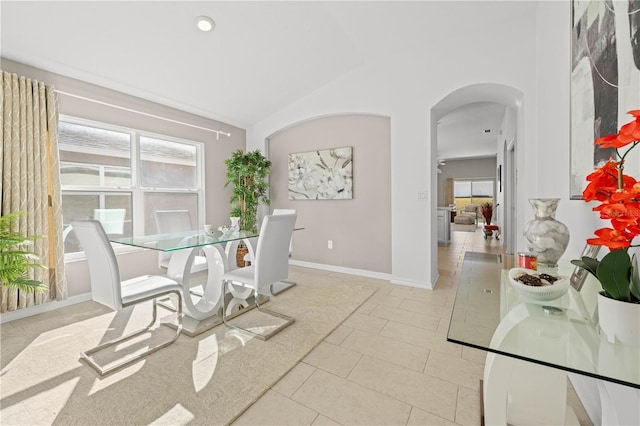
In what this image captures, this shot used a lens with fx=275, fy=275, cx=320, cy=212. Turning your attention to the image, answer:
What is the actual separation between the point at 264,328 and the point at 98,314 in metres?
1.74

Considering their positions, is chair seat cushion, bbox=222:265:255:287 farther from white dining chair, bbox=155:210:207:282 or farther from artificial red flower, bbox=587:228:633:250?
artificial red flower, bbox=587:228:633:250

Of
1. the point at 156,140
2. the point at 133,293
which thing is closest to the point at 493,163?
the point at 156,140

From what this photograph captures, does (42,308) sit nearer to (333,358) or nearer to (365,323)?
(333,358)

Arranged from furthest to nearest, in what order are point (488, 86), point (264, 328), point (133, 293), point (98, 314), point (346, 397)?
1. point (488, 86)
2. point (98, 314)
3. point (264, 328)
4. point (133, 293)
5. point (346, 397)

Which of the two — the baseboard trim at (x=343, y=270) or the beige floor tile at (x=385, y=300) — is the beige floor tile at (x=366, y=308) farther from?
the baseboard trim at (x=343, y=270)

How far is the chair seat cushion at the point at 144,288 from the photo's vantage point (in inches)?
75.6

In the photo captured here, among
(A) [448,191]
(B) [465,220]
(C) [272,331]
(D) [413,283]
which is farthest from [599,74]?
(A) [448,191]

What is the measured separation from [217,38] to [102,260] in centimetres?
244

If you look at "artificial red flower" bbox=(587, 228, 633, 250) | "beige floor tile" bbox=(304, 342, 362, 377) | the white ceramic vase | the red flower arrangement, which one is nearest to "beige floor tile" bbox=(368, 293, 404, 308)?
"beige floor tile" bbox=(304, 342, 362, 377)

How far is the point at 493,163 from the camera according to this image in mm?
10898

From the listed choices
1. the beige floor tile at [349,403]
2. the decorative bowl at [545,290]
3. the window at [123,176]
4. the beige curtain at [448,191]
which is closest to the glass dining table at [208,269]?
the window at [123,176]

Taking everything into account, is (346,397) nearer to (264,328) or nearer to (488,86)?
(264,328)

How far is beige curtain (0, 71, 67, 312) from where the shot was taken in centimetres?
250

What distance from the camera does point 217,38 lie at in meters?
2.91
